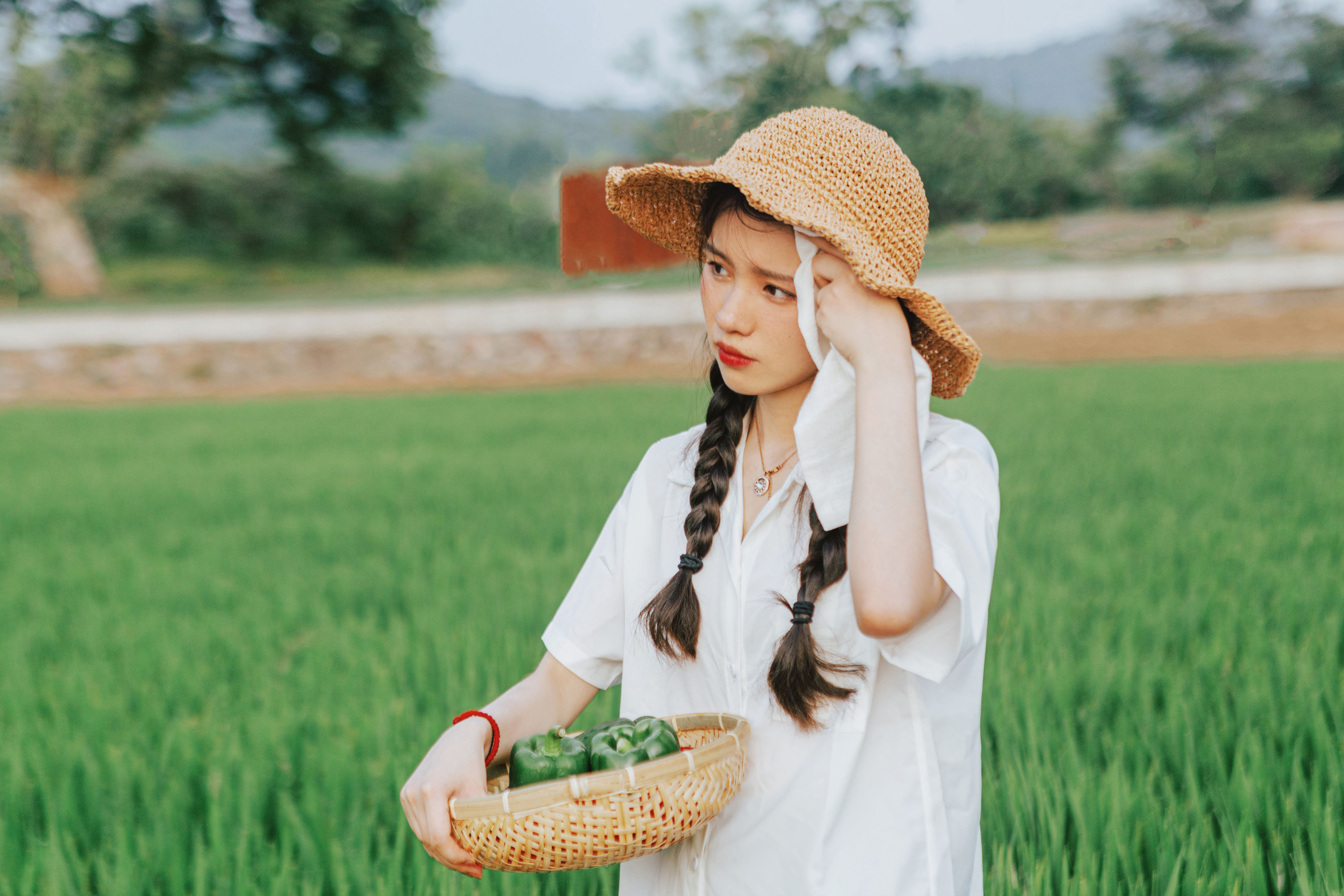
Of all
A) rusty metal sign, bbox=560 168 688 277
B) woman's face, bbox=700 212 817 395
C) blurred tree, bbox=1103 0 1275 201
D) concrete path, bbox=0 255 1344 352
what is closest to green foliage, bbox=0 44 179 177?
concrete path, bbox=0 255 1344 352

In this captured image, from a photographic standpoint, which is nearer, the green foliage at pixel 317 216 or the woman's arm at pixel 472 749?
the woman's arm at pixel 472 749

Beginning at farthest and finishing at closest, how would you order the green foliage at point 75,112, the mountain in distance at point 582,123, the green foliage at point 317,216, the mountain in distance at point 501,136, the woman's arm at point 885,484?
the green foliage at point 317,216, the green foliage at point 75,112, the mountain in distance at point 501,136, the mountain in distance at point 582,123, the woman's arm at point 885,484

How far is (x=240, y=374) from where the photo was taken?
46.0 ft

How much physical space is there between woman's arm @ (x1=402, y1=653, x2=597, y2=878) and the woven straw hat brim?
1.67ft

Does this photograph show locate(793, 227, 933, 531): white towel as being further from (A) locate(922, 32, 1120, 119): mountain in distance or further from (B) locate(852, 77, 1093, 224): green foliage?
(A) locate(922, 32, 1120, 119): mountain in distance

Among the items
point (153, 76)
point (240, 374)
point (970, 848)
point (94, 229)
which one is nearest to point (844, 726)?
point (970, 848)

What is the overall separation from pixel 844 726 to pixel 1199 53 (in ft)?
99.4

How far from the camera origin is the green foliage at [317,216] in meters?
20.6

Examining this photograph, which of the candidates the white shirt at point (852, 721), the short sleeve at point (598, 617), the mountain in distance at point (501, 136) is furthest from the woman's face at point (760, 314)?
the mountain in distance at point (501, 136)

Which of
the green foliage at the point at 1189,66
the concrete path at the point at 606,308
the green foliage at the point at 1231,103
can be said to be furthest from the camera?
the green foliage at the point at 1189,66

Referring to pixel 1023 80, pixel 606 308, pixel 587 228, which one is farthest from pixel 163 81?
pixel 587 228

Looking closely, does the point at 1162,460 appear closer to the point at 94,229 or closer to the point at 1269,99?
the point at 94,229

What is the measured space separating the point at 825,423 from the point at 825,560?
13 centimetres

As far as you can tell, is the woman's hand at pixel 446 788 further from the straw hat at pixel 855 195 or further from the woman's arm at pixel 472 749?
the straw hat at pixel 855 195
